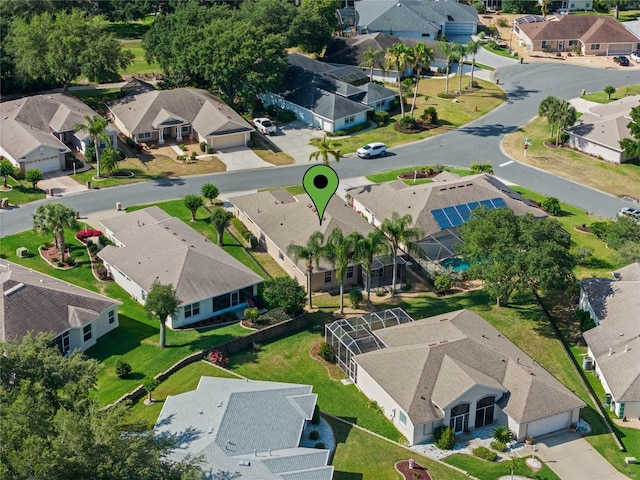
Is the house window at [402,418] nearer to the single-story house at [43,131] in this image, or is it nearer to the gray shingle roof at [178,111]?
the gray shingle roof at [178,111]

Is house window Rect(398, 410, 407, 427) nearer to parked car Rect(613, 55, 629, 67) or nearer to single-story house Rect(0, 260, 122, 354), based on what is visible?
single-story house Rect(0, 260, 122, 354)

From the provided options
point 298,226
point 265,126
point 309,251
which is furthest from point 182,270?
point 265,126

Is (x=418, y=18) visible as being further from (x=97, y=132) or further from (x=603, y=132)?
(x=97, y=132)

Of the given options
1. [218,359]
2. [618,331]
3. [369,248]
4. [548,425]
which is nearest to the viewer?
[548,425]

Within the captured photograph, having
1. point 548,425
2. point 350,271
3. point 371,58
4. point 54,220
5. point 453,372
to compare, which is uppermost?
point 371,58

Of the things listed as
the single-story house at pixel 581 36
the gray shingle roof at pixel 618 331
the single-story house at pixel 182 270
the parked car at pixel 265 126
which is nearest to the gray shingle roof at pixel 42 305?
the single-story house at pixel 182 270

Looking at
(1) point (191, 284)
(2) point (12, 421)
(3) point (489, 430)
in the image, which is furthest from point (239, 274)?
(2) point (12, 421)
